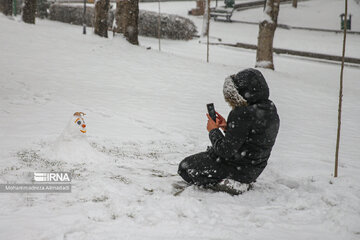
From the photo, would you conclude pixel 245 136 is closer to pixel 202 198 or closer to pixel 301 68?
pixel 202 198

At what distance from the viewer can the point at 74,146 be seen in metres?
4.90

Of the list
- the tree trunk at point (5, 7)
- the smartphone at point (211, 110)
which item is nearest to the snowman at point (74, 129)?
the smartphone at point (211, 110)

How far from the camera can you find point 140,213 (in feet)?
11.6

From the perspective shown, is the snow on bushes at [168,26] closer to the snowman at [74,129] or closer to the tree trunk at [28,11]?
the tree trunk at [28,11]

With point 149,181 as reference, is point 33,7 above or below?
above

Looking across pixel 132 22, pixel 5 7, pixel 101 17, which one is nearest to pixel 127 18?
pixel 132 22

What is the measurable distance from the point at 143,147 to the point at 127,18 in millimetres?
8078

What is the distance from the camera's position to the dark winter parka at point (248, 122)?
379 cm

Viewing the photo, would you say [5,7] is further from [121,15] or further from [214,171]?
[214,171]

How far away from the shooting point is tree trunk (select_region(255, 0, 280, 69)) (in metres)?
12.4

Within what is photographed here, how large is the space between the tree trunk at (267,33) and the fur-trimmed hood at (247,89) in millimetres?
9226

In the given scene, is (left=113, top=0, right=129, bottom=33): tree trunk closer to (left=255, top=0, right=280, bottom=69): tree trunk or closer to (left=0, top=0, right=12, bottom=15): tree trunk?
(left=255, top=0, right=280, bottom=69): tree trunk

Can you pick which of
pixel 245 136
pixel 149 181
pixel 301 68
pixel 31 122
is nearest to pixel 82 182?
pixel 149 181

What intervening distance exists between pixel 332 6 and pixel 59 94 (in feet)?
89.4
